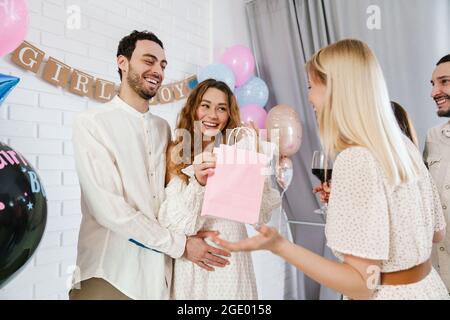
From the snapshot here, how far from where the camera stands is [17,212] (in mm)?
913

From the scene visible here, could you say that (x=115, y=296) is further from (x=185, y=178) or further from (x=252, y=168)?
(x=252, y=168)

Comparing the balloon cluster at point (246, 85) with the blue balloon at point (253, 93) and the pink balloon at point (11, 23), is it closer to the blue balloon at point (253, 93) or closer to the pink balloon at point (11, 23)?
the blue balloon at point (253, 93)

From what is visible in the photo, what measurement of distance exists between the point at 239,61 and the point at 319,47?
496mm

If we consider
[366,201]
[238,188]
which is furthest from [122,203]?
[366,201]

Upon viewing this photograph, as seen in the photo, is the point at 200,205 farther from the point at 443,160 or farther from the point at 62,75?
the point at 443,160

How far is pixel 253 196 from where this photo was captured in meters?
1.03

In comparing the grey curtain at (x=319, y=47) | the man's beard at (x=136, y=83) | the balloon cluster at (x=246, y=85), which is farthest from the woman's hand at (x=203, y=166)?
the grey curtain at (x=319, y=47)

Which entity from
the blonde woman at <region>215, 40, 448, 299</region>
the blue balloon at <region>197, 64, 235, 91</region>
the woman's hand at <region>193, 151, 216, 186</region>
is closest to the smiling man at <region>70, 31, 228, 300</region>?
the woman's hand at <region>193, 151, 216, 186</region>

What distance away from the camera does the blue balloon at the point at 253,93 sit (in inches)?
79.7

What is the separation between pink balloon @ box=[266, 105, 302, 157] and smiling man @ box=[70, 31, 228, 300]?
2.46 feet

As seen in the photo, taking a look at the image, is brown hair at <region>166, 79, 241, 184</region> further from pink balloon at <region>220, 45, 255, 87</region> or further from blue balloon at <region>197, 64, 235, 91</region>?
pink balloon at <region>220, 45, 255, 87</region>

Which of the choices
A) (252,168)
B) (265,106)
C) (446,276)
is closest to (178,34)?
(265,106)

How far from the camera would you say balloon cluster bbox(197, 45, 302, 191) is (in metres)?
1.79

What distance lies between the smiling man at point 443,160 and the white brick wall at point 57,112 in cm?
116
